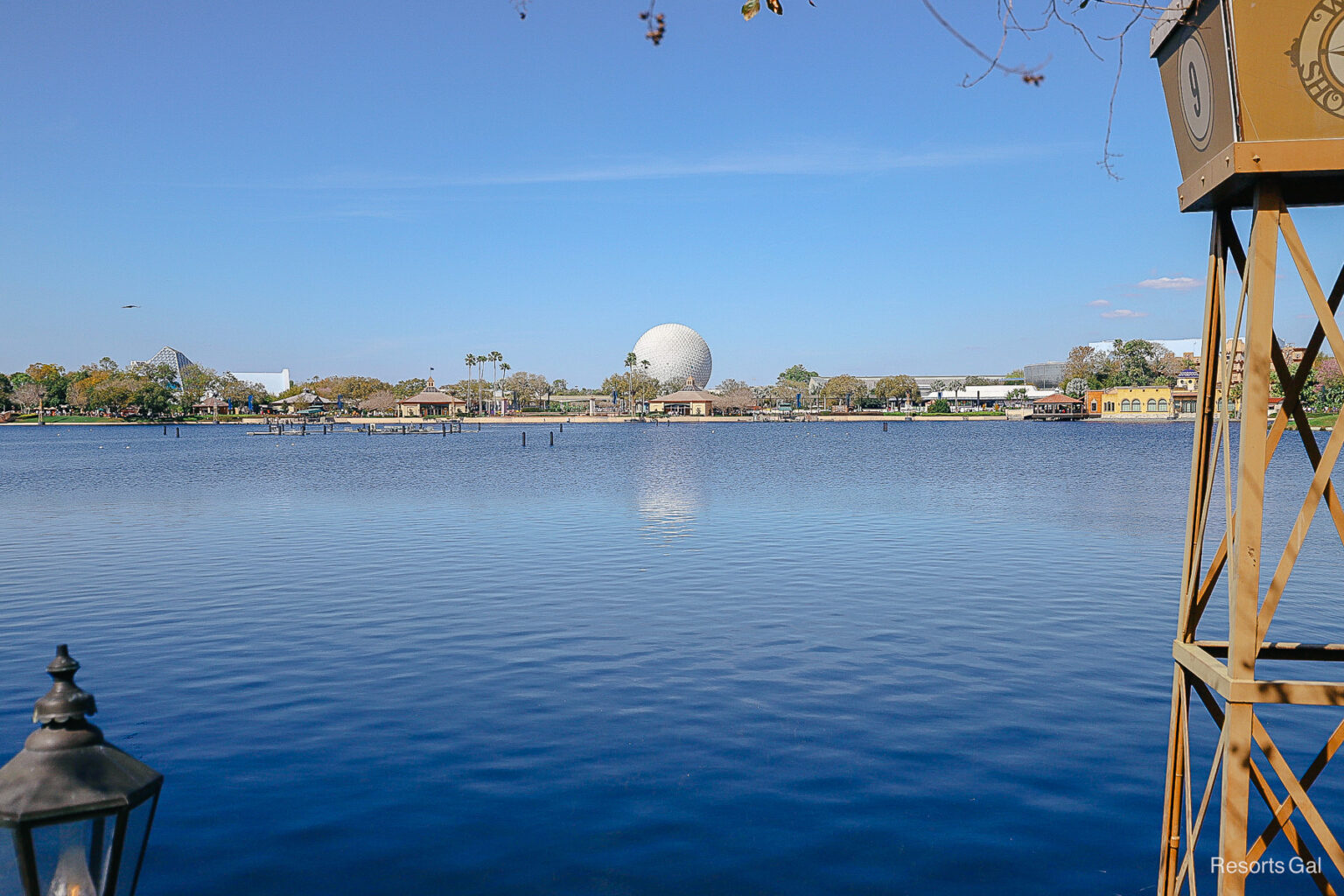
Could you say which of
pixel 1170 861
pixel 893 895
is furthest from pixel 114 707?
pixel 1170 861

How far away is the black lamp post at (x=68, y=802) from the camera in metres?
2.29

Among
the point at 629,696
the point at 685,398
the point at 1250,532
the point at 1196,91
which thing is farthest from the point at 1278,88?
the point at 685,398

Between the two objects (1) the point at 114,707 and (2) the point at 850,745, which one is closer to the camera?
(2) the point at 850,745

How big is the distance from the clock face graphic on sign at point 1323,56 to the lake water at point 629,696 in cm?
508

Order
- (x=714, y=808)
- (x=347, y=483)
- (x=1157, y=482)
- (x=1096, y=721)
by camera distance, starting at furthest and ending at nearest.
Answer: (x=347, y=483) < (x=1157, y=482) < (x=1096, y=721) < (x=714, y=808)

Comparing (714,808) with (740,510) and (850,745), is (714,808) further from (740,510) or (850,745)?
(740,510)

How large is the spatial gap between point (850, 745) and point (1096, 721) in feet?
8.81

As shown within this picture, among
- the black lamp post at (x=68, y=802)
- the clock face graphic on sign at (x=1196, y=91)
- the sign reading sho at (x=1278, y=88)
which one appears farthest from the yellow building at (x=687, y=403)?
the black lamp post at (x=68, y=802)

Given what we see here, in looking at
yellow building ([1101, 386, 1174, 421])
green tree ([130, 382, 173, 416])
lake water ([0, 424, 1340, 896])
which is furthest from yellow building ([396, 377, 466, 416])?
lake water ([0, 424, 1340, 896])

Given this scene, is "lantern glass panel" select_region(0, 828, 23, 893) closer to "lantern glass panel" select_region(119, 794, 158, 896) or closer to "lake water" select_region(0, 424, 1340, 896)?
"lantern glass panel" select_region(119, 794, 158, 896)

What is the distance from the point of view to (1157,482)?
42562mm

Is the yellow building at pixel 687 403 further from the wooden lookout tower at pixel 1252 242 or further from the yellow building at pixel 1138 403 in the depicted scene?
the wooden lookout tower at pixel 1252 242

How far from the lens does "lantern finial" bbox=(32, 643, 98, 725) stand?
92.0 inches

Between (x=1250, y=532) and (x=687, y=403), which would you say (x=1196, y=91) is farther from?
(x=687, y=403)
